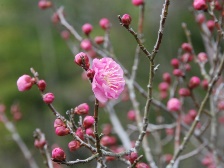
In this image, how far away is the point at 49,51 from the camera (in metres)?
11.9

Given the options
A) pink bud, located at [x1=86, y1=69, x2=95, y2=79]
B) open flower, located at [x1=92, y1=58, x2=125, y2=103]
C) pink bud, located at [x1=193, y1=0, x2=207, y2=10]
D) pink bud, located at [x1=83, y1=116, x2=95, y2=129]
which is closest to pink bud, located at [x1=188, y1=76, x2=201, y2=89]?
pink bud, located at [x1=193, y1=0, x2=207, y2=10]

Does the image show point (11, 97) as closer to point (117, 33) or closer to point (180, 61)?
point (117, 33)

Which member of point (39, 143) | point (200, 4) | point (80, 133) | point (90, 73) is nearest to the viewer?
point (90, 73)

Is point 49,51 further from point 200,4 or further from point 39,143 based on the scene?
point 200,4

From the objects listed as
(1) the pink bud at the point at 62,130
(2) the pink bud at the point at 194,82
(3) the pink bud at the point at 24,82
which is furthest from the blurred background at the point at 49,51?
(1) the pink bud at the point at 62,130

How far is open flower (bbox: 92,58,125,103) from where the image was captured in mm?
1195

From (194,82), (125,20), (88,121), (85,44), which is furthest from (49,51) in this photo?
(125,20)

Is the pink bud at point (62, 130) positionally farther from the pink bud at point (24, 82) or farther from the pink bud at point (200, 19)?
the pink bud at point (200, 19)

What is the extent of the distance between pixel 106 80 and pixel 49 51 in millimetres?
10817

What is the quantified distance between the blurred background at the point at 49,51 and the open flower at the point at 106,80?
7889mm

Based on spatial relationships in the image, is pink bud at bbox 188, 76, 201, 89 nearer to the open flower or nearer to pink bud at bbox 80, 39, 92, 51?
the open flower

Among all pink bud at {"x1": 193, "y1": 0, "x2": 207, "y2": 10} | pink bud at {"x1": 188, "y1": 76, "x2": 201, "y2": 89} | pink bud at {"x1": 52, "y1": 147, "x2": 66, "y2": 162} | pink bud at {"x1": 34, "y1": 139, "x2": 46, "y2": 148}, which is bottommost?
pink bud at {"x1": 52, "y1": 147, "x2": 66, "y2": 162}

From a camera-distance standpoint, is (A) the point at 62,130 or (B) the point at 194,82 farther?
(B) the point at 194,82

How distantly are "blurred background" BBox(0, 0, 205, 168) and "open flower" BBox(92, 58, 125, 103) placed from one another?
25.9 ft
